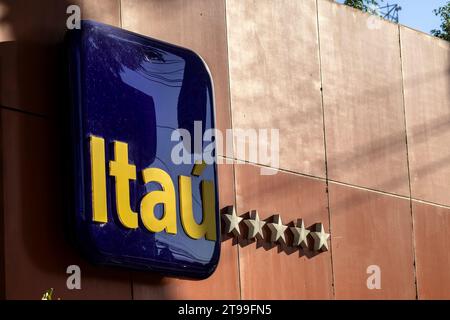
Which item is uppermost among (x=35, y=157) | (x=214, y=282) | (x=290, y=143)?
(x=290, y=143)

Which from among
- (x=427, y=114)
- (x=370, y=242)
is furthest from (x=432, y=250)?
(x=427, y=114)

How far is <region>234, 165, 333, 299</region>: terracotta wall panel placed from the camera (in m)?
13.8

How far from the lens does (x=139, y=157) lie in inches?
473

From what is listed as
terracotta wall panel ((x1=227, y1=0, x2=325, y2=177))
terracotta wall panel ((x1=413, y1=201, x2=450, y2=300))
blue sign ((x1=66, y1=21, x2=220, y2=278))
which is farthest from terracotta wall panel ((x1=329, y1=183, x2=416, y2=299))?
blue sign ((x1=66, y1=21, x2=220, y2=278))

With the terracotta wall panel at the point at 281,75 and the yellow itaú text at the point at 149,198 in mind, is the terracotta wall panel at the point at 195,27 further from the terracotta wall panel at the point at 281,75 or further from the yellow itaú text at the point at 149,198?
the yellow itaú text at the point at 149,198

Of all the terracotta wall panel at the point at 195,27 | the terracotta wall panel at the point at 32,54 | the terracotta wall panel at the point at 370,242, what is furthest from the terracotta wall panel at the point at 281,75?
the terracotta wall panel at the point at 32,54

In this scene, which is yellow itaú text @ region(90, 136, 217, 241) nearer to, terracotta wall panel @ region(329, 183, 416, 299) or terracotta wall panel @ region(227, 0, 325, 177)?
terracotta wall panel @ region(227, 0, 325, 177)

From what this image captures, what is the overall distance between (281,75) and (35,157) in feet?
14.9

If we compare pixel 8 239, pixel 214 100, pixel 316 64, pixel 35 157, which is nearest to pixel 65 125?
pixel 35 157

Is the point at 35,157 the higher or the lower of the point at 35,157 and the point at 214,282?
the higher

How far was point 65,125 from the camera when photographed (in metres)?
11.5

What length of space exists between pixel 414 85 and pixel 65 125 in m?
7.34

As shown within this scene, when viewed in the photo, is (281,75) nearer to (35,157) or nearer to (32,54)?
(32,54)

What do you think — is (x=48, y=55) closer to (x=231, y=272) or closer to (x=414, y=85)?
(x=231, y=272)
